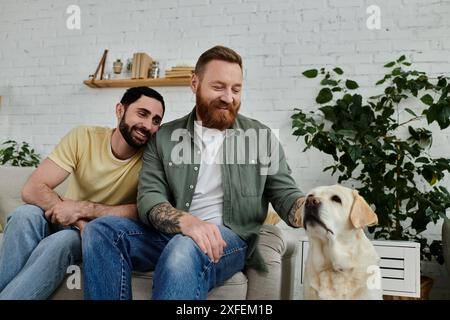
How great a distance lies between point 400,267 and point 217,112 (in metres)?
1.25

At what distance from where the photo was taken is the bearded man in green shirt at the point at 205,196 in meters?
1.26

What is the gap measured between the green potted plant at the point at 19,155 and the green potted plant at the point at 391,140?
2139mm

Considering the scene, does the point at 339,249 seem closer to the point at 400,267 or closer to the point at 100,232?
the point at 100,232

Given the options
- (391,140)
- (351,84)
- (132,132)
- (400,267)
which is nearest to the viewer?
(132,132)

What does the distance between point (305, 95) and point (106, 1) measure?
5.96 ft

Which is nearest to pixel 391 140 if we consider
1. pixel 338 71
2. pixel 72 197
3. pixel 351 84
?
pixel 351 84

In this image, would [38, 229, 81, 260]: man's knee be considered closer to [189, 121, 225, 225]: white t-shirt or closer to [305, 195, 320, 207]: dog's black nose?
[189, 121, 225, 225]: white t-shirt

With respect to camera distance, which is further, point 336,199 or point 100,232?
point 100,232

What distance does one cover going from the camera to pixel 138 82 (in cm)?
318

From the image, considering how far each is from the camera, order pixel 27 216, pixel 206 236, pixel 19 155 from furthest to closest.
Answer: pixel 19 155, pixel 27 216, pixel 206 236

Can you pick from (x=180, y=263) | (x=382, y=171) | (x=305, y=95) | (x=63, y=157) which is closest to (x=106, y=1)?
(x=305, y=95)

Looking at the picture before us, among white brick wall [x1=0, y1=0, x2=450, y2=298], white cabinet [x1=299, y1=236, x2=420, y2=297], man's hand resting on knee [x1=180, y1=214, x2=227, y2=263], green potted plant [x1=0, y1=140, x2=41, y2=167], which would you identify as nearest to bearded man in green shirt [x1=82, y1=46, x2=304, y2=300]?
man's hand resting on knee [x1=180, y1=214, x2=227, y2=263]
